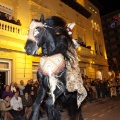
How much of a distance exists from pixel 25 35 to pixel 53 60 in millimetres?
10525

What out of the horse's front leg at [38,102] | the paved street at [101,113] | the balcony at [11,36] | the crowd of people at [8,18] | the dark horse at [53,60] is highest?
the crowd of people at [8,18]

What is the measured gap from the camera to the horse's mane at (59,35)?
13.8 feet

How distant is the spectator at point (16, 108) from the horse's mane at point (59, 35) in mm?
5324

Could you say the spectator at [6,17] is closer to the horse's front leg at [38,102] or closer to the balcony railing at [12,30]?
the balcony railing at [12,30]

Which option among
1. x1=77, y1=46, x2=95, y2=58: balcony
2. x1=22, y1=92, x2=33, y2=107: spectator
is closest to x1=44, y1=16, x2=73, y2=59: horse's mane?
x1=22, y1=92, x2=33, y2=107: spectator

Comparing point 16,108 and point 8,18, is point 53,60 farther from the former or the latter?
point 8,18

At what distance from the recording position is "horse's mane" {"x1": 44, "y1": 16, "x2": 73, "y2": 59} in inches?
165

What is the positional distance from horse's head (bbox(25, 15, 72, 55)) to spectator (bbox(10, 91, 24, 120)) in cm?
519

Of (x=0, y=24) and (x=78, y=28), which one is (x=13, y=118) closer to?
(x=0, y=24)

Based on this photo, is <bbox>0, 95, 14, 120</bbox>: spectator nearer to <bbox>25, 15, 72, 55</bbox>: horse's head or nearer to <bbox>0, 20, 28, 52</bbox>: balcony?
<bbox>0, 20, 28, 52</bbox>: balcony

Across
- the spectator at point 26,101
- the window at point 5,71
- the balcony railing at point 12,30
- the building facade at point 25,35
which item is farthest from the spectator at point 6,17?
the spectator at point 26,101

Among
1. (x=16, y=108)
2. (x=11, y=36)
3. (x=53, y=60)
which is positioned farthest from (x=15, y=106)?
(x=11, y=36)

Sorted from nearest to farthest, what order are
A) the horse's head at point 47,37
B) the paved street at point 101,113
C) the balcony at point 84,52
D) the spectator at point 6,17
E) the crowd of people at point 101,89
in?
the horse's head at point 47,37, the paved street at point 101,113, the spectator at point 6,17, the crowd of people at point 101,89, the balcony at point 84,52

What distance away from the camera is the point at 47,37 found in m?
4.21
